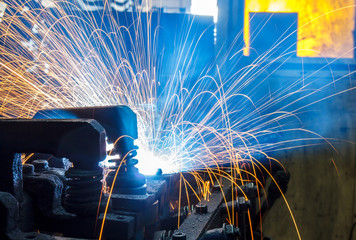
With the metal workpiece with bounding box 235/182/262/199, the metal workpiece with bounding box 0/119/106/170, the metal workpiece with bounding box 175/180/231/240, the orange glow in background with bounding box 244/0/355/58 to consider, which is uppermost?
the orange glow in background with bounding box 244/0/355/58

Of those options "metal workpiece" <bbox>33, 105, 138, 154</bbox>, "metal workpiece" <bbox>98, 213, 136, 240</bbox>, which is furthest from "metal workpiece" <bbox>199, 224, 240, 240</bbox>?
"metal workpiece" <bbox>33, 105, 138, 154</bbox>

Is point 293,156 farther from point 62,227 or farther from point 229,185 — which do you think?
point 62,227

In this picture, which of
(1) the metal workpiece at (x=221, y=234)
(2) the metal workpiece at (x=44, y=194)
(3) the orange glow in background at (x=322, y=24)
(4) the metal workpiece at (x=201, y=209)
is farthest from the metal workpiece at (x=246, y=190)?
(3) the orange glow in background at (x=322, y=24)

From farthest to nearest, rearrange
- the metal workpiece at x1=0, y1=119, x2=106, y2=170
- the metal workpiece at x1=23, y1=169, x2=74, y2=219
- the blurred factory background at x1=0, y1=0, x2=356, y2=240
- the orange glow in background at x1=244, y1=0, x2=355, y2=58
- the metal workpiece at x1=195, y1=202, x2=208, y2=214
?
the orange glow in background at x1=244, y1=0, x2=355, y2=58 < the blurred factory background at x1=0, y1=0, x2=356, y2=240 < the metal workpiece at x1=195, y1=202, x2=208, y2=214 < the metal workpiece at x1=23, y1=169, x2=74, y2=219 < the metal workpiece at x1=0, y1=119, x2=106, y2=170

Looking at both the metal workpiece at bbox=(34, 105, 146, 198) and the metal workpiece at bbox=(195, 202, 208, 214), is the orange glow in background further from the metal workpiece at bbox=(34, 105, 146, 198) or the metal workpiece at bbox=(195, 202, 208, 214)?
the metal workpiece at bbox=(34, 105, 146, 198)

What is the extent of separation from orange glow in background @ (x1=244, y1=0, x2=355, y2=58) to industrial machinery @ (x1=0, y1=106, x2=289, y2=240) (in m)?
3.54

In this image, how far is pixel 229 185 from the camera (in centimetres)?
290

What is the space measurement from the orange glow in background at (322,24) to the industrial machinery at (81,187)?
3.54 m

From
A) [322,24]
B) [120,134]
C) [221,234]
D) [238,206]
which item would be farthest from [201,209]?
[322,24]

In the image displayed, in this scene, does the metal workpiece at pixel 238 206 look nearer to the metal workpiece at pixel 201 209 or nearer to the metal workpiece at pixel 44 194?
the metal workpiece at pixel 201 209

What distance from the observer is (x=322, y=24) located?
495 cm

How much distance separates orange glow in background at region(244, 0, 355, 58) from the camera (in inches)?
191

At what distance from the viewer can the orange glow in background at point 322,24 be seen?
15.9 ft

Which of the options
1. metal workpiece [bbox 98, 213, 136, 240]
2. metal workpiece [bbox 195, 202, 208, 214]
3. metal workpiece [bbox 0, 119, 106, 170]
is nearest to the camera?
metal workpiece [bbox 0, 119, 106, 170]
